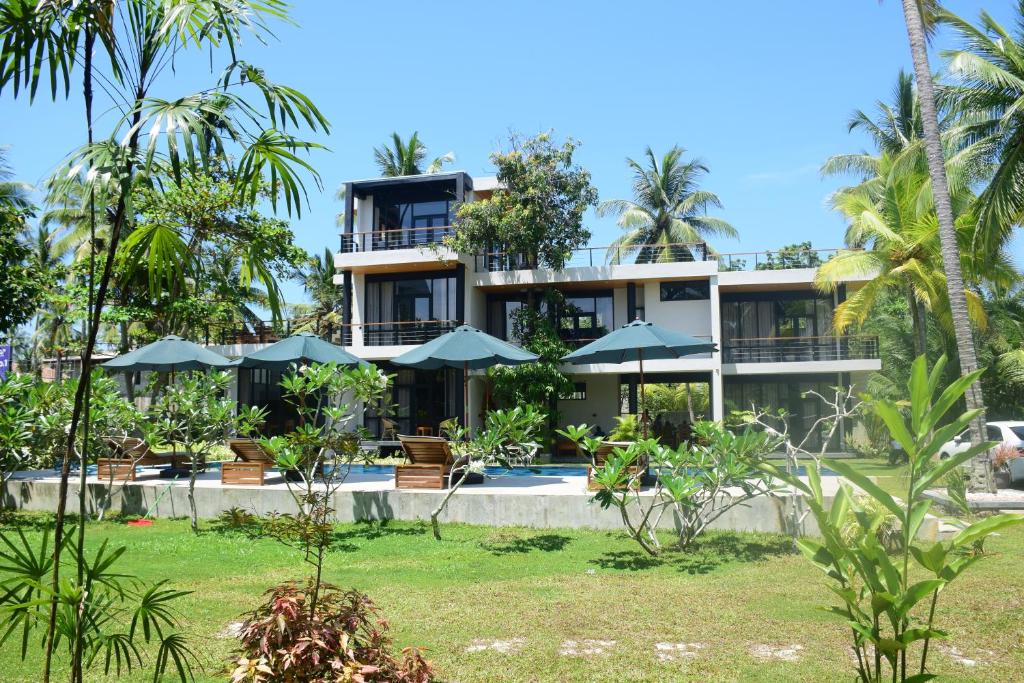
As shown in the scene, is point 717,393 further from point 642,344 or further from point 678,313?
point 642,344

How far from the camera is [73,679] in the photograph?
304 centimetres

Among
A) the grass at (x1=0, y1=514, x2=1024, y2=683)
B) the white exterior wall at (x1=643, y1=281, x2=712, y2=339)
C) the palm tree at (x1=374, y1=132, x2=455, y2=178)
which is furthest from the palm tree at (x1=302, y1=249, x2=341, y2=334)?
the grass at (x1=0, y1=514, x2=1024, y2=683)

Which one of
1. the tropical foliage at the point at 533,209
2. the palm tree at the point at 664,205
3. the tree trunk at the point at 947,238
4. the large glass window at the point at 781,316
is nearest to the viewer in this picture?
the tree trunk at the point at 947,238

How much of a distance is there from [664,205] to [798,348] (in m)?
12.9

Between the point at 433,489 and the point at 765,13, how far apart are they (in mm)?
8470

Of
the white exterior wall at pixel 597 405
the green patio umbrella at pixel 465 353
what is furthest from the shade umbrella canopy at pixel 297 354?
the white exterior wall at pixel 597 405

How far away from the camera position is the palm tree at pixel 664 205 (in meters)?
33.0

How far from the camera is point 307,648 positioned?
10.9 feet

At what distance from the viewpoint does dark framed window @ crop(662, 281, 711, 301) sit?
875 inches

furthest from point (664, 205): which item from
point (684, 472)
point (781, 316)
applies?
point (684, 472)

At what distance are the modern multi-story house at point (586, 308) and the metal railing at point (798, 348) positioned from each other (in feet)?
0.14

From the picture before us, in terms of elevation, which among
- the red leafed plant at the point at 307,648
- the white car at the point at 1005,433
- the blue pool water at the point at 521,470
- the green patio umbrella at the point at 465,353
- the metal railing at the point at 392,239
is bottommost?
the blue pool water at the point at 521,470

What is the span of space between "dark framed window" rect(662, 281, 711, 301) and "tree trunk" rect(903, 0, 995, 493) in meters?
9.49

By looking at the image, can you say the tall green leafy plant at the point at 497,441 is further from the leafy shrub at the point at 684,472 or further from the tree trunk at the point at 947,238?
the tree trunk at the point at 947,238
